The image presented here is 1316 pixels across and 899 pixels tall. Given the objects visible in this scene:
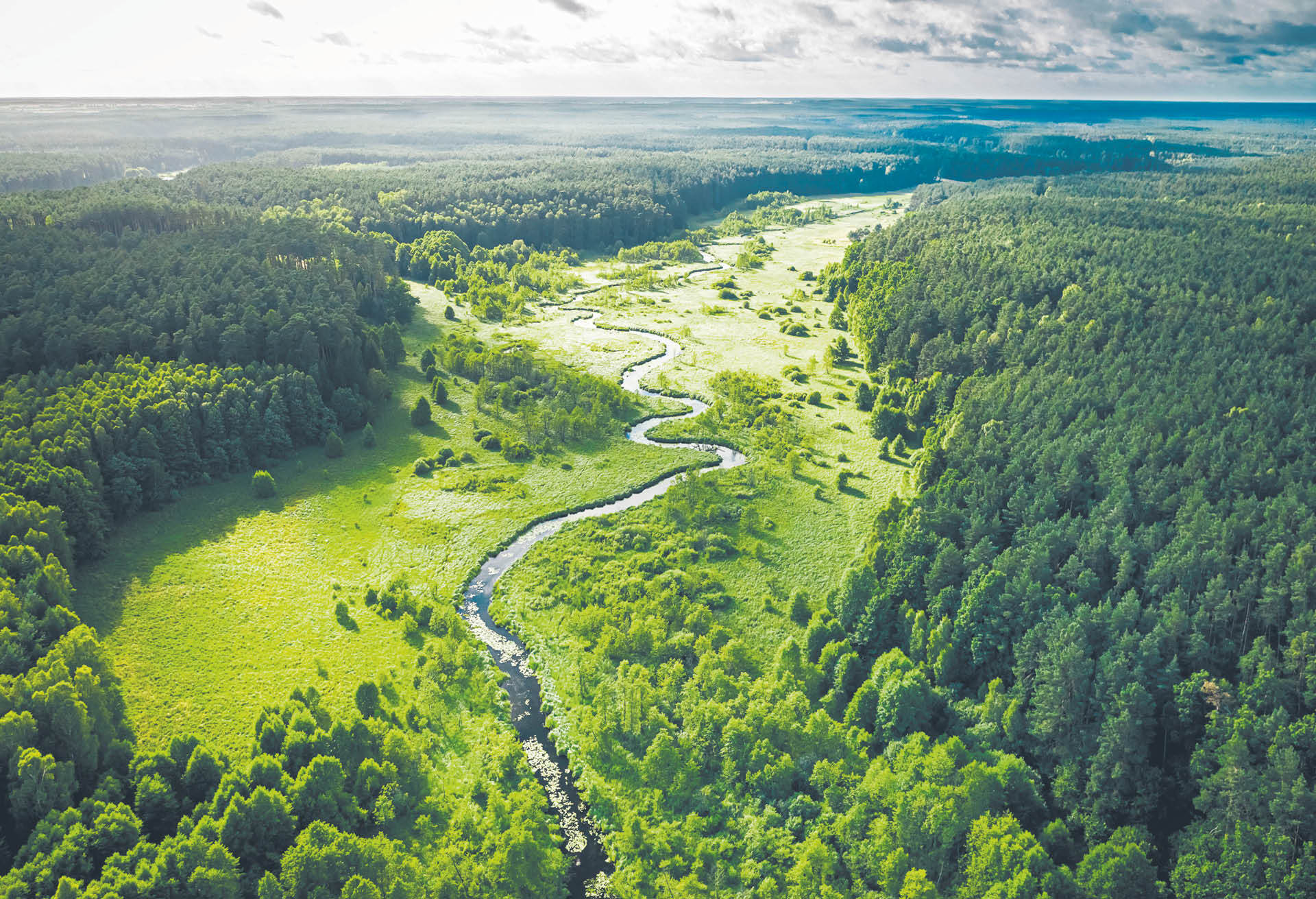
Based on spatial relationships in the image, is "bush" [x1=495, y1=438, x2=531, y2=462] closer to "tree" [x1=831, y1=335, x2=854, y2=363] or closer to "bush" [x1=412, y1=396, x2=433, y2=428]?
"bush" [x1=412, y1=396, x2=433, y2=428]

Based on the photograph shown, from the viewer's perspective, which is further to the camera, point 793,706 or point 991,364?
point 991,364

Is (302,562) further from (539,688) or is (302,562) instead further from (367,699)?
(539,688)

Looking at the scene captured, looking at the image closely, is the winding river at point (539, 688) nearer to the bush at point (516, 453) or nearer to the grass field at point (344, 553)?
the grass field at point (344, 553)

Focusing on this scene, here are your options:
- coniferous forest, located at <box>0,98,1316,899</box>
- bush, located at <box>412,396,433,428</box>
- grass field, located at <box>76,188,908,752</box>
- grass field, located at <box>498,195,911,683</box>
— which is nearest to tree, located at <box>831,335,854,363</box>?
grass field, located at <box>498,195,911,683</box>

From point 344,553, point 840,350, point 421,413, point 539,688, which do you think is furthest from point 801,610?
point 840,350

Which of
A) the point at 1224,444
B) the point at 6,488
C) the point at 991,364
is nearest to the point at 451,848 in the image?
the point at 6,488

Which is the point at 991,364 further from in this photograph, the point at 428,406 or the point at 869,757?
the point at 428,406

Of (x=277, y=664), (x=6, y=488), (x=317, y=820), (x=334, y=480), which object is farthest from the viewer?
(x=334, y=480)
